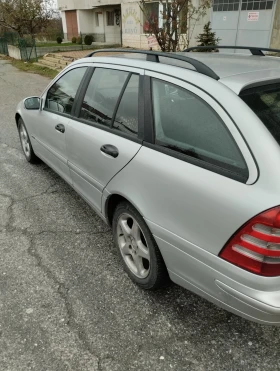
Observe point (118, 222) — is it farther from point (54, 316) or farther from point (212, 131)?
point (212, 131)

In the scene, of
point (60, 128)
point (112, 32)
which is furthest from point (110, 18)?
point (60, 128)

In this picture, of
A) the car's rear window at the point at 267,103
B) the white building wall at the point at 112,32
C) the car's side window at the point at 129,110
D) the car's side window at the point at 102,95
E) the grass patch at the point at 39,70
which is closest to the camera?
the car's rear window at the point at 267,103

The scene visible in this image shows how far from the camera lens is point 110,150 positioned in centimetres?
240

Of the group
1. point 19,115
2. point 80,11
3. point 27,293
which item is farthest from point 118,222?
point 80,11

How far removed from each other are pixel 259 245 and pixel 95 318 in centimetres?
129

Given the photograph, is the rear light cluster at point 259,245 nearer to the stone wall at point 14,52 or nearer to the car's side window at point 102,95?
the car's side window at point 102,95

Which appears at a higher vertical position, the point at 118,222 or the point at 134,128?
the point at 134,128

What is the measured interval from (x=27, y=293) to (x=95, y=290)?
520 mm

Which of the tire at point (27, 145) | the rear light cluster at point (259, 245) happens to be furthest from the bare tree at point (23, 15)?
the rear light cluster at point (259, 245)

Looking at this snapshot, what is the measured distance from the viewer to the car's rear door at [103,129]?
2.31 m

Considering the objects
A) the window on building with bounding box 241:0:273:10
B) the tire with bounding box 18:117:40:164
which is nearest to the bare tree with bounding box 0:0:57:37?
the window on building with bounding box 241:0:273:10

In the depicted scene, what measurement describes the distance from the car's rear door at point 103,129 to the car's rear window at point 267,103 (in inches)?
29.4

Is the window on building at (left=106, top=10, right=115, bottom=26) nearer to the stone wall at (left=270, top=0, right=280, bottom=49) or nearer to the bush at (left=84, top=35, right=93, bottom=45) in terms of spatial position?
the bush at (left=84, top=35, right=93, bottom=45)

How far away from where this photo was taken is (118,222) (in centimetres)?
255
